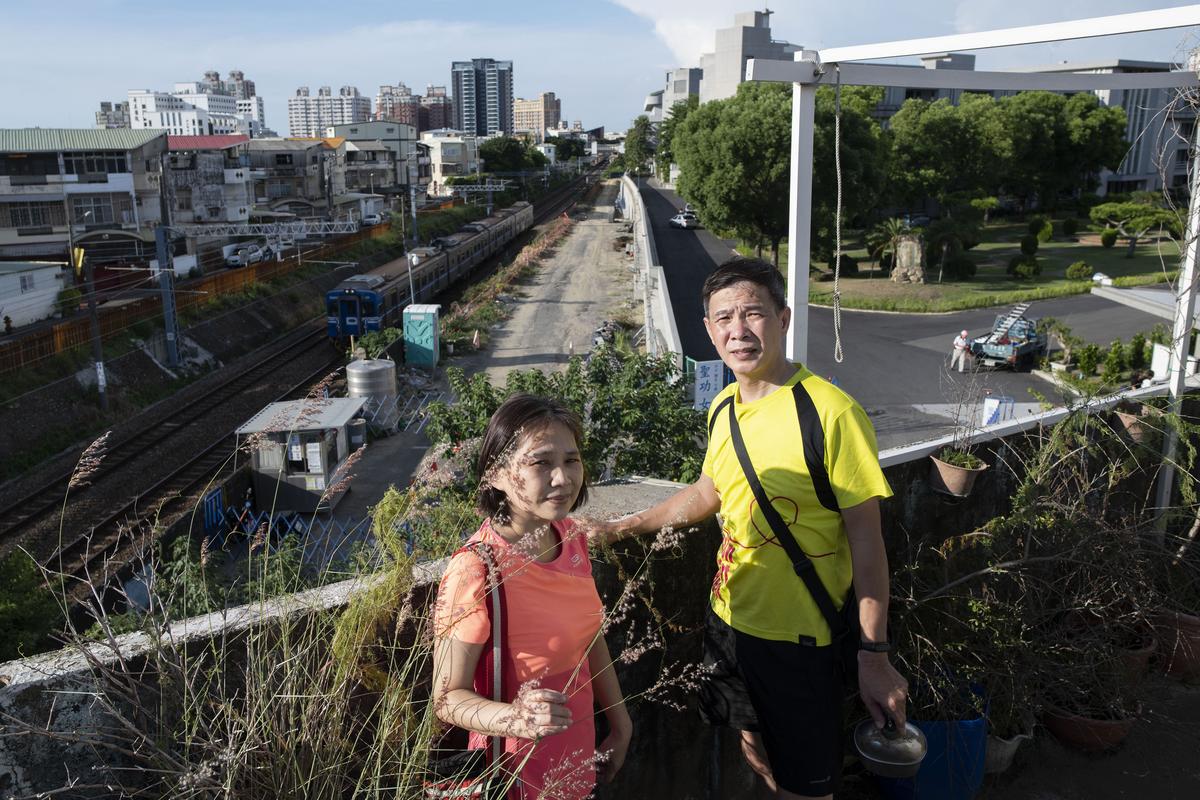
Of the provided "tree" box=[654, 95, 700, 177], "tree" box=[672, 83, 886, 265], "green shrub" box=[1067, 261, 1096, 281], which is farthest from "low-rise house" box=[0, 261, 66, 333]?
"tree" box=[654, 95, 700, 177]

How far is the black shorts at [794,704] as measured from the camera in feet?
7.83

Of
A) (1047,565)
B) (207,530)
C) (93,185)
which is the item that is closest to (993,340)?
(207,530)

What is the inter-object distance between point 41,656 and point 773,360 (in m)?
1.73

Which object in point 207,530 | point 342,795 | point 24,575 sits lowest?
point 207,530

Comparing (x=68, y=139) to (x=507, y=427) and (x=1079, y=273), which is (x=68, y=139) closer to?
(x=1079, y=273)

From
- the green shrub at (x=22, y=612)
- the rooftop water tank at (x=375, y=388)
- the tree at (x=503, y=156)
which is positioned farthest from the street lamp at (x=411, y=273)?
the tree at (x=503, y=156)

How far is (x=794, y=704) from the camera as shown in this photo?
2.41m

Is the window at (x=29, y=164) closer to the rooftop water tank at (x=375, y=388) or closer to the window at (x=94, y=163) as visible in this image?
the window at (x=94, y=163)

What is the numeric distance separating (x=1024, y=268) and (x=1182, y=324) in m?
28.5

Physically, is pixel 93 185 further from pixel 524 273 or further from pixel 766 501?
pixel 766 501

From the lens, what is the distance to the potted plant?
3594 mm

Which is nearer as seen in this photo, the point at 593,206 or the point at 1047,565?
the point at 1047,565

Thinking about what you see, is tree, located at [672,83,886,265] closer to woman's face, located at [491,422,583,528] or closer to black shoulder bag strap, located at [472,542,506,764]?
woman's face, located at [491,422,583,528]

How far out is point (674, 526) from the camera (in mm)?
2691
